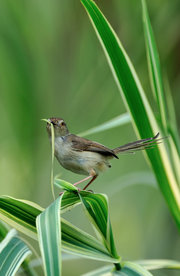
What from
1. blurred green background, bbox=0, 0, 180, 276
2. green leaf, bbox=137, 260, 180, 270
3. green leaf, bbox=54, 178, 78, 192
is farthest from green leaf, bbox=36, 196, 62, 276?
blurred green background, bbox=0, 0, 180, 276

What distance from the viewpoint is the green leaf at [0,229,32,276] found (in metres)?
1.15

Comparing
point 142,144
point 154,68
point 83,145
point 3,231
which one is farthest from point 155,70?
point 3,231

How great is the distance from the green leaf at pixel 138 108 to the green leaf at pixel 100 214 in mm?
416

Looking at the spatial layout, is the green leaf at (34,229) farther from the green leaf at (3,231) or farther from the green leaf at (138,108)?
the green leaf at (138,108)

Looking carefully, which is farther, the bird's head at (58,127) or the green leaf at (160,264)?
the bird's head at (58,127)

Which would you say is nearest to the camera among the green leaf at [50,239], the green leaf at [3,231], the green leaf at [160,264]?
the green leaf at [50,239]

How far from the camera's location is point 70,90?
296cm

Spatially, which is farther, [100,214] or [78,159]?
[78,159]

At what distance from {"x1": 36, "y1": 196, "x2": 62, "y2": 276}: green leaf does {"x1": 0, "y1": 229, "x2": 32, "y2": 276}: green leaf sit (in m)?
0.16

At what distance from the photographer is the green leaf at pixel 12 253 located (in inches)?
45.1

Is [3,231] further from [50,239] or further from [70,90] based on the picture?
[70,90]

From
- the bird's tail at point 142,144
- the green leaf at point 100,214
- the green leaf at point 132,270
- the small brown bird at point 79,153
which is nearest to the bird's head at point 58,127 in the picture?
the small brown bird at point 79,153

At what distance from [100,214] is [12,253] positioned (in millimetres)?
270

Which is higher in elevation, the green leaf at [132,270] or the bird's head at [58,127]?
the bird's head at [58,127]
